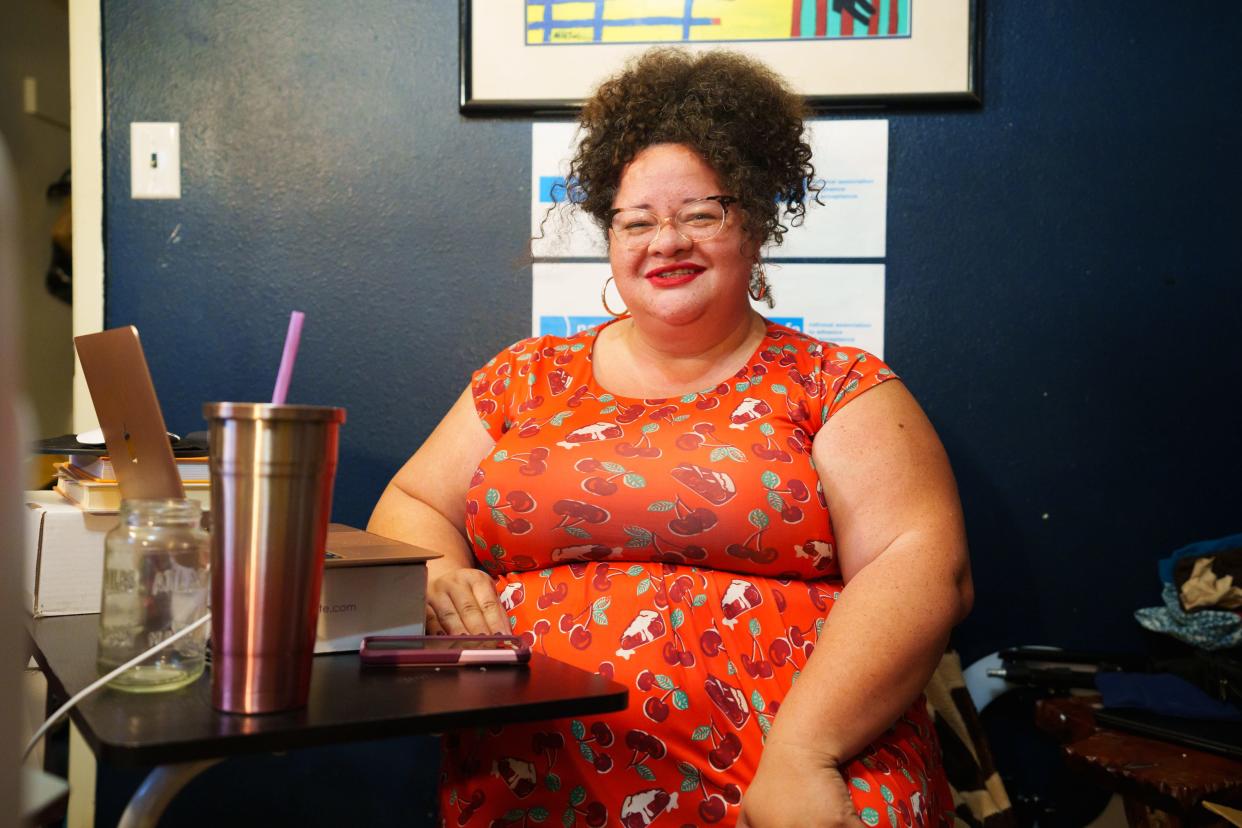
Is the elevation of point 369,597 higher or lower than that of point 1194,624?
higher

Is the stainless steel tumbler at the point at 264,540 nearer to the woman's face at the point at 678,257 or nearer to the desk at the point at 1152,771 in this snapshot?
the woman's face at the point at 678,257

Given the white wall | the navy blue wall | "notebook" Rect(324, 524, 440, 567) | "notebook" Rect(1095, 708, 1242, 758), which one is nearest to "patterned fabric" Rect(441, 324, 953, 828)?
"notebook" Rect(324, 524, 440, 567)

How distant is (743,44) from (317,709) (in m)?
1.52

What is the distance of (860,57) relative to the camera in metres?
1.88

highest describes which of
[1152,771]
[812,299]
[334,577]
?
[812,299]

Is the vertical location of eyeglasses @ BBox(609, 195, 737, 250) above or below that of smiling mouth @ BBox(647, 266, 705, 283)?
above

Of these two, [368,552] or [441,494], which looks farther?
[441,494]

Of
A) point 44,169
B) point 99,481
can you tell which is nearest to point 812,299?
point 99,481

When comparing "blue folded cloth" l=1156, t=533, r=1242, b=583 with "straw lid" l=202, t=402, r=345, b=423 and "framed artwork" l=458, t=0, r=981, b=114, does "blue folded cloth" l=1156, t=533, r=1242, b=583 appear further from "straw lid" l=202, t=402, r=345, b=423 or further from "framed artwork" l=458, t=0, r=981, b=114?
"straw lid" l=202, t=402, r=345, b=423

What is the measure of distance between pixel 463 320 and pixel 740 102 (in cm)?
71

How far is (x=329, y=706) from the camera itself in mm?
771

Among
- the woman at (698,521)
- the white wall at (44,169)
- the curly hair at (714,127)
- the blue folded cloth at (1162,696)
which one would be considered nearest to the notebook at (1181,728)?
the blue folded cloth at (1162,696)

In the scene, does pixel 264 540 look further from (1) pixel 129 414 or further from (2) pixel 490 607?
(2) pixel 490 607

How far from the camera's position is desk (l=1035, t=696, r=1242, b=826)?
1.24 meters
